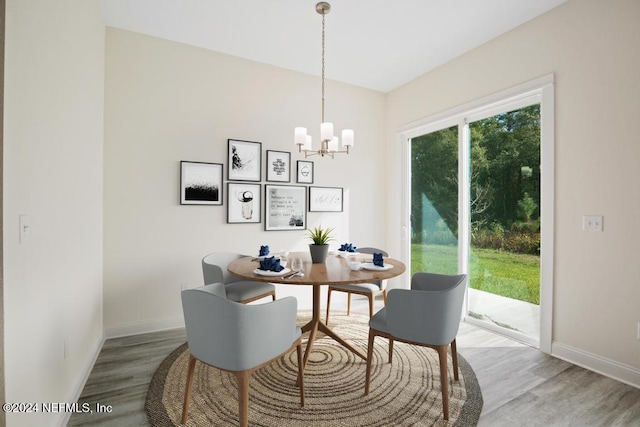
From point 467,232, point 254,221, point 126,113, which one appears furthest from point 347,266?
point 126,113

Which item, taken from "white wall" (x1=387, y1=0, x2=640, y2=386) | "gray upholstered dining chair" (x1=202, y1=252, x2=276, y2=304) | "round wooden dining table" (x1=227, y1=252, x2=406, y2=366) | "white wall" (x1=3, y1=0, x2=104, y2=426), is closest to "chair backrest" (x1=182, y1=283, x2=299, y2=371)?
"round wooden dining table" (x1=227, y1=252, x2=406, y2=366)

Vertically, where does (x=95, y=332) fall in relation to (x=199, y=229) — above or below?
below

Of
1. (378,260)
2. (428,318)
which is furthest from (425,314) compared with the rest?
(378,260)

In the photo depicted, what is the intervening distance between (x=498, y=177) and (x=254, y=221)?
2.56 meters

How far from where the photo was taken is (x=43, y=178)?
1.50m

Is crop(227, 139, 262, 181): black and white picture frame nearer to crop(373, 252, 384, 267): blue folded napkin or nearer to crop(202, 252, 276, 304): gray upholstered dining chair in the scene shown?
crop(202, 252, 276, 304): gray upholstered dining chair

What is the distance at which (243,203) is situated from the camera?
11.1ft

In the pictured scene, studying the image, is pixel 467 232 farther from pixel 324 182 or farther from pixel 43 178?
pixel 43 178

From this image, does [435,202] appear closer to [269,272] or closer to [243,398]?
[269,272]

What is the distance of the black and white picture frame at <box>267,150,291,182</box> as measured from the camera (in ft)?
11.6

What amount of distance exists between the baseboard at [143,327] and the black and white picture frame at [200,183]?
1168mm

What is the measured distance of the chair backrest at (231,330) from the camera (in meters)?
1.48

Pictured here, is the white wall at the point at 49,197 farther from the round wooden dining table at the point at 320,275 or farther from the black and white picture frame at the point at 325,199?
the black and white picture frame at the point at 325,199

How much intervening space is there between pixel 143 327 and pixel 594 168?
159 inches
